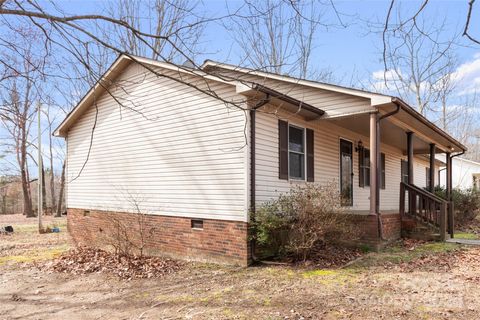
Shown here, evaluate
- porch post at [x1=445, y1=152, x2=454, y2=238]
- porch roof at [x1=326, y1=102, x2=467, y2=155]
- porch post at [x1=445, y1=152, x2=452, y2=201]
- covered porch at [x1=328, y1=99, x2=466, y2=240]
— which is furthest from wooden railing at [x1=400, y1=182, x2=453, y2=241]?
porch post at [x1=445, y1=152, x2=452, y2=201]

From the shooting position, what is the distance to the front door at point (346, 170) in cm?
1127

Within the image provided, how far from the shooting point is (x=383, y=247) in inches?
340

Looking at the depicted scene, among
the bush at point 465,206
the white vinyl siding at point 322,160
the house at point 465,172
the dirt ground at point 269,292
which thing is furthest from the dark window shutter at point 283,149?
the house at point 465,172

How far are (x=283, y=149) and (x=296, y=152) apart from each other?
0.70 m

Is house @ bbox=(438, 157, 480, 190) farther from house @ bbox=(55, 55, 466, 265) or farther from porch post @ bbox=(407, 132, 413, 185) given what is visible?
porch post @ bbox=(407, 132, 413, 185)

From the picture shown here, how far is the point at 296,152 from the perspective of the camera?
906 centimetres

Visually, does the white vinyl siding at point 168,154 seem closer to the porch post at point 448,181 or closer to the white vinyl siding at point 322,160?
the white vinyl siding at point 322,160

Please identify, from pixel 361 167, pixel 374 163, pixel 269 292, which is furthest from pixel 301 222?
pixel 361 167

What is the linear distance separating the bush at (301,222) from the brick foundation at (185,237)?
0.46 meters

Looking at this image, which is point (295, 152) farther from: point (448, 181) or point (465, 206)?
point (465, 206)

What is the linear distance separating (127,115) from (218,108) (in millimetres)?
3376

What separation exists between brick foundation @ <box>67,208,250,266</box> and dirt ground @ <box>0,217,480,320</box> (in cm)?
31

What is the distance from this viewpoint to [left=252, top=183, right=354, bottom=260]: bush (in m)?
7.09

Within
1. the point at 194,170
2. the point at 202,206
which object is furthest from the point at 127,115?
the point at 202,206
